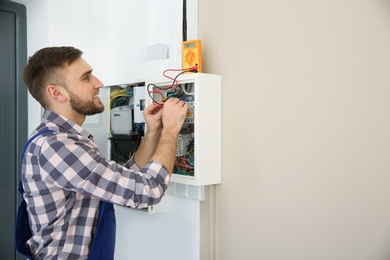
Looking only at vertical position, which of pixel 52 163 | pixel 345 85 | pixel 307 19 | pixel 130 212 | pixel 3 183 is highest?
pixel 307 19

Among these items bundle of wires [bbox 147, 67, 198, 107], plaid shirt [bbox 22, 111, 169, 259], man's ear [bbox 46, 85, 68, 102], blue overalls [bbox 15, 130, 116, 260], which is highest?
bundle of wires [bbox 147, 67, 198, 107]

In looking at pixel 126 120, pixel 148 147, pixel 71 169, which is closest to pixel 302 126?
pixel 148 147

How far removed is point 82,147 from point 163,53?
2.40 ft

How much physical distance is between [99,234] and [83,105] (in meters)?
0.46

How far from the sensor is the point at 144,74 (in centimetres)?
184

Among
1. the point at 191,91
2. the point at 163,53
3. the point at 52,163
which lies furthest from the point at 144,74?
the point at 52,163

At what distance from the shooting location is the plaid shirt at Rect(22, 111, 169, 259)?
1125 mm

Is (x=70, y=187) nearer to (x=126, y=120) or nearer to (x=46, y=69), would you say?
(x=46, y=69)

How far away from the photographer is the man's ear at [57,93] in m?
1.31

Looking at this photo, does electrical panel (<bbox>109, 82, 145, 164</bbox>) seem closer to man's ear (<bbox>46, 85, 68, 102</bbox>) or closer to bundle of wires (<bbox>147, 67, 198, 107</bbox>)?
bundle of wires (<bbox>147, 67, 198, 107</bbox>)

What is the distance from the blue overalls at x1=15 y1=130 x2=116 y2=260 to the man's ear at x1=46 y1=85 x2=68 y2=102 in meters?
0.21

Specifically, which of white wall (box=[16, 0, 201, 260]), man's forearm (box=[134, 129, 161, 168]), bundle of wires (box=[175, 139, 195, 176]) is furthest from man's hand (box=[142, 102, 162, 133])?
white wall (box=[16, 0, 201, 260])

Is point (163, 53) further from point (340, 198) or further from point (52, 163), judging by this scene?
point (340, 198)

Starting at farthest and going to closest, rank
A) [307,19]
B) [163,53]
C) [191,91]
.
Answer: [163,53] < [191,91] < [307,19]
